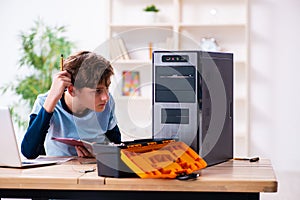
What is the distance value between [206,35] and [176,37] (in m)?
0.29

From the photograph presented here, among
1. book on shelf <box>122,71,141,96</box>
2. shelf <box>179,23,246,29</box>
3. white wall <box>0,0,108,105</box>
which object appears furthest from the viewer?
white wall <box>0,0,108,105</box>

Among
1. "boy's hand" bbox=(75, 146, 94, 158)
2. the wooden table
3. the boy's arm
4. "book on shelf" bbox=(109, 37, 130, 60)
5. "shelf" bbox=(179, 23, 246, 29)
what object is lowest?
the wooden table

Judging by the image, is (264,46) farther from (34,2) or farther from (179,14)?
(34,2)

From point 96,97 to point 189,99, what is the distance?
45cm

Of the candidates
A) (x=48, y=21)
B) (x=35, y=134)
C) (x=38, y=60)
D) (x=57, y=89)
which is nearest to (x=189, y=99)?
(x=57, y=89)

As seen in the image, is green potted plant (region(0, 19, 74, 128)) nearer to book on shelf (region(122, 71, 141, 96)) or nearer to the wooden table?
book on shelf (region(122, 71, 141, 96))

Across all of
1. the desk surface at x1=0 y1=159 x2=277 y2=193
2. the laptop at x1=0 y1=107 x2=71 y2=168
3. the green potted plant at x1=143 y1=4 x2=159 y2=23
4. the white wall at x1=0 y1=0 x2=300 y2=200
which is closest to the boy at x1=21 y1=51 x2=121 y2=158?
the laptop at x1=0 y1=107 x2=71 y2=168

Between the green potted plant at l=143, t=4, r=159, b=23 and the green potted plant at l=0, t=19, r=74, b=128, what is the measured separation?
76 cm

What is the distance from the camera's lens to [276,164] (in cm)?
552

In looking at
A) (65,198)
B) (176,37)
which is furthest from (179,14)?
(65,198)

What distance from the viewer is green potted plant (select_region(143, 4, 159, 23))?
18.2 feet

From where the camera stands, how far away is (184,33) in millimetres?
5652

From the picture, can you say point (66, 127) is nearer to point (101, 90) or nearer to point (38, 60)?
point (101, 90)

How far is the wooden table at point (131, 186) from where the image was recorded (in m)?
1.74
